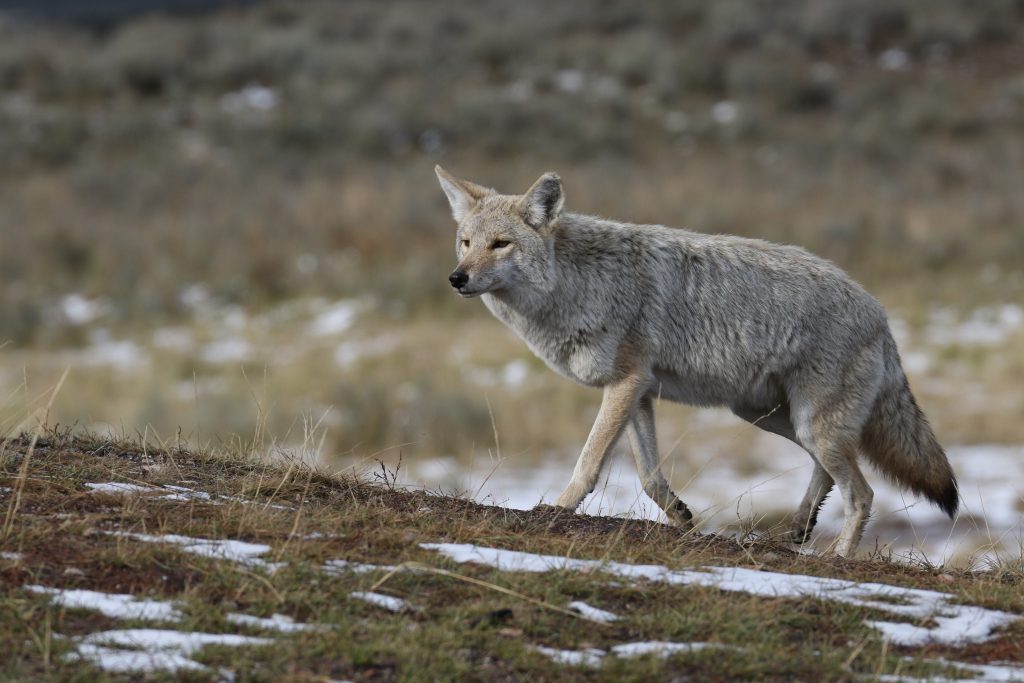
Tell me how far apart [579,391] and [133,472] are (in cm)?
1165

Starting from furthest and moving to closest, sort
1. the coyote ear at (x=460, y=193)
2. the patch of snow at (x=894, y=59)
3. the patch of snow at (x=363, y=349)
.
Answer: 1. the patch of snow at (x=894, y=59)
2. the patch of snow at (x=363, y=349)
3. the coyote ear at (x=460, y=193)

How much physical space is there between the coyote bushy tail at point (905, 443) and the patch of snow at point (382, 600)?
3898 mm

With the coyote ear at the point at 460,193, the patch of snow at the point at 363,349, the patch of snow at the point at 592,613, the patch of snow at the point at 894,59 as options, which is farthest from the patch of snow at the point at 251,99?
the patch of snow at the point at 592,613

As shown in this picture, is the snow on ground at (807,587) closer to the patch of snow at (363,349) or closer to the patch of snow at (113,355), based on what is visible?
the patch of snow at (363,349)

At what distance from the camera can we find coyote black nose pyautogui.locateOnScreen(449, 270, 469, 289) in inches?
271

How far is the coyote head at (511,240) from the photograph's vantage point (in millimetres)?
7129

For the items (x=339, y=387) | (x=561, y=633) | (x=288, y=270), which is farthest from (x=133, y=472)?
(x=288, y=270)

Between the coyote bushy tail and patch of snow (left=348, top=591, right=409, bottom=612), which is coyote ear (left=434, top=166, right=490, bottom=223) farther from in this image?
patch of snow (left=348, top=591, right=409, bottom=612)

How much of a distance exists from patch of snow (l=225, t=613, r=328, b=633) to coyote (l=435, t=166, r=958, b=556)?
117 inches

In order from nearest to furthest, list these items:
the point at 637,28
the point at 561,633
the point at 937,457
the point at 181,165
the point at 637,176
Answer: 1. the point at 561,633
2. the point at 937,457
3. the point at 637,176
4. the point at 181,165
5. the point at 637,28

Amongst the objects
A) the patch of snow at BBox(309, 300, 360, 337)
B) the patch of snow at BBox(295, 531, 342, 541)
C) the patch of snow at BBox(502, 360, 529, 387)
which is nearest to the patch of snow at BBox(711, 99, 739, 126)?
the patch of snow at BBox(309, 300, 360, 337)

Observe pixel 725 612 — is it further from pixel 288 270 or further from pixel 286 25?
pixel 286 25

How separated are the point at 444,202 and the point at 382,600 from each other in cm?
2180

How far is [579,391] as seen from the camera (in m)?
17.4
